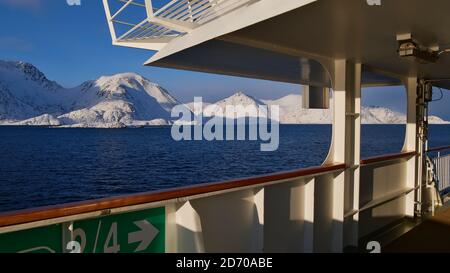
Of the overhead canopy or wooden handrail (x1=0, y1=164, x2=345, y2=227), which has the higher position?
the overhead canopy

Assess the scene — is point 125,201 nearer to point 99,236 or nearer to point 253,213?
point 99,236

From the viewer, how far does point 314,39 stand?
99.4 inches

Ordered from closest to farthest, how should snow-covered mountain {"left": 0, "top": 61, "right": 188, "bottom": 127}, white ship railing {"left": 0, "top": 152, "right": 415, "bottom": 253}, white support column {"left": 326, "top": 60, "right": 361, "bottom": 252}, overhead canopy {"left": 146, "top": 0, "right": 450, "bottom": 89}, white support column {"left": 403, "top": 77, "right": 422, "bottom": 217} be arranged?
white ship railing {"left": 0, "top": 152, "right": 415, "bottom": 253}
overhead canopy {"left": 146, "top": 0, "right": 450, "bottom": 89}
white support column {"left": 326, "top": 60, "right": 361, "bottom": 252}
white support column {"left": 403, "top": 77, "right": 422, "bottom": 217}
snow-covered mountain {"left": 0, "top": 61, "right": 188, "bottom": 127}

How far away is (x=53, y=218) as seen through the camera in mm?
1354

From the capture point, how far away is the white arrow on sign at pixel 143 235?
5.57 ft

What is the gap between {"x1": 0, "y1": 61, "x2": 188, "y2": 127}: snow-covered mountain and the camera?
101375mm

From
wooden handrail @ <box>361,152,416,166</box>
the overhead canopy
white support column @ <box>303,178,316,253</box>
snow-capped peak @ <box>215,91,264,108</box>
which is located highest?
snow-capped peak @ <box>215,91,264,108</box>

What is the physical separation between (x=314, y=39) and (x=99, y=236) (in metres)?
1.82

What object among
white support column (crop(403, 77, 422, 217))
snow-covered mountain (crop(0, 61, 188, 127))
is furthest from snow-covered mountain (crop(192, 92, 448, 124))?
white support column (crop(403, 77, 422, 217))

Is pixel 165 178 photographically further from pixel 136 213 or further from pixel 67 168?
pixel 136 213

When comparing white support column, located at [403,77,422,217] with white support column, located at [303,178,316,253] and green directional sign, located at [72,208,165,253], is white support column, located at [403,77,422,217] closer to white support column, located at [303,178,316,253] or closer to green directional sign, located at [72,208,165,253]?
white support column, located at [303,178,316,253]

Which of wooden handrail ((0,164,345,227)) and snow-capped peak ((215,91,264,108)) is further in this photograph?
snow-capped peak ((215,91,264,108))

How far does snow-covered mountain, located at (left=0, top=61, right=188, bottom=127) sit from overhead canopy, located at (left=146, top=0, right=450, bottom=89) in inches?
3712

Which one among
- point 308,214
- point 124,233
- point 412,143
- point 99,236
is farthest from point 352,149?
point 99,236
